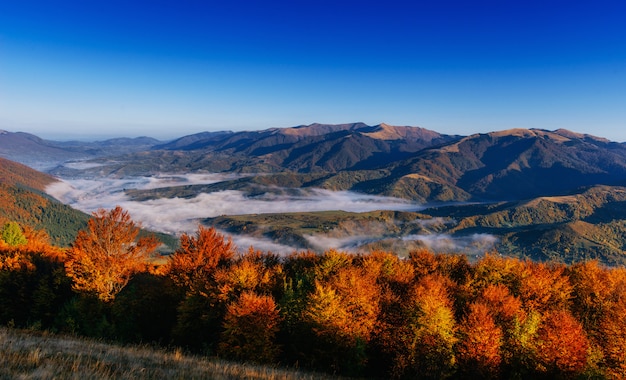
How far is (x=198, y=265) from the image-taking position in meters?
53.2

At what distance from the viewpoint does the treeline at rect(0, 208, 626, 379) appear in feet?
129

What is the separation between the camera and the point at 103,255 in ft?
143

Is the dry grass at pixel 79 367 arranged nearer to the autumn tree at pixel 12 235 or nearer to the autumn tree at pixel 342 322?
the autumn tree at pixel 342 322

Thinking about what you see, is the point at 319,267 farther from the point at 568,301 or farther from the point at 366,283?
the point at 568,301

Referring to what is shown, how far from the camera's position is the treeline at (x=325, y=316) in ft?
129

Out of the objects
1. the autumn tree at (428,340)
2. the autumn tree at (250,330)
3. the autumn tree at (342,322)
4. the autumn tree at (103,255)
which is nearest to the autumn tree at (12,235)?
the autumn tree at (103,255)

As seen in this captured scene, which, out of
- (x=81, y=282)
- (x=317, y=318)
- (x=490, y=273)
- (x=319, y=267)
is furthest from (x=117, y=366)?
(x=490, y=273)

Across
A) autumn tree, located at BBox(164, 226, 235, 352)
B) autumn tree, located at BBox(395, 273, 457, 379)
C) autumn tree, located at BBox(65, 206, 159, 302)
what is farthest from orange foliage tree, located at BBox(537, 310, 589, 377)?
autumn tree, located at BBox(65, 206, 159, 302)

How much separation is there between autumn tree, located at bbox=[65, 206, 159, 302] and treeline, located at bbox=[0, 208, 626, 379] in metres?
0.13

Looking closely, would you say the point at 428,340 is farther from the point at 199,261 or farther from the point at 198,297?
the point at 199,261

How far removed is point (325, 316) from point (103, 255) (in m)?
28.3

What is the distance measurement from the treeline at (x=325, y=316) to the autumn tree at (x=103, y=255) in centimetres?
13

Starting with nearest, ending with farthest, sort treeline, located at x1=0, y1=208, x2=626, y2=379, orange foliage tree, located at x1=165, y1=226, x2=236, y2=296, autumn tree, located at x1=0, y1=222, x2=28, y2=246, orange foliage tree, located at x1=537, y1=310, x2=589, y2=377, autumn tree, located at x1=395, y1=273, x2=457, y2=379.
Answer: orange foliage tree, located at x1=537, y1=310, x2=589, y2=377
autumn tree, located at x1=395, y1=273, x2=457, y2=379
treeline, located at x1=0, y1=208, x2=626, y2=379
orange foliage tree, located at x1=165, y1=226, x2=236, y2=296
autumn tree, located at x1=0, y1=222, x2=28, y2=246

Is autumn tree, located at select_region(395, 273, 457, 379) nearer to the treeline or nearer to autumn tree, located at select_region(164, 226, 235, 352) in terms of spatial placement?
the treeline
